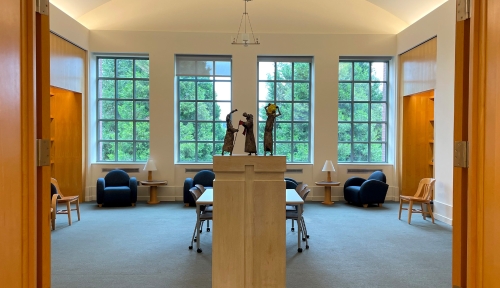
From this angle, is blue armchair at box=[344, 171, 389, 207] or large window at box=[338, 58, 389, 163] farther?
large window at box=[338, 58, 389, 163]

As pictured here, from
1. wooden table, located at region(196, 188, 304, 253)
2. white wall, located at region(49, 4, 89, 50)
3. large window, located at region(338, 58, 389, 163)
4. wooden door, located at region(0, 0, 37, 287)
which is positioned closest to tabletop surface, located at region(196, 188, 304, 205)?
wooden table, located at region(196, 188, 304, 253)

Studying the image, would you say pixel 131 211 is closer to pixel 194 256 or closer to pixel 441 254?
pixel 194 256

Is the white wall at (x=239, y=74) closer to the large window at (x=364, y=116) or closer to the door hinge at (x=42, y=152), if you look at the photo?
the large window at (x=364, y=116)

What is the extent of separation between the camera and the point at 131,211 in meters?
8.35

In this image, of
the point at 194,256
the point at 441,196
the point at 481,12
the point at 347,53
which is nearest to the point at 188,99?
the point at 347,53

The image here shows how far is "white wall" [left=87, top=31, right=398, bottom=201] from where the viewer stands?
9922 mm

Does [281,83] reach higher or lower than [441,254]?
higher

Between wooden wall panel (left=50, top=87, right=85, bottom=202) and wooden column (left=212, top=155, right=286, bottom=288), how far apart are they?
7795 mm

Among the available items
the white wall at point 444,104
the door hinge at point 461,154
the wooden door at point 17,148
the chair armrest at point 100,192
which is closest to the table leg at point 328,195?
the white wall at point 444,104

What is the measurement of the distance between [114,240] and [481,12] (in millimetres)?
5833

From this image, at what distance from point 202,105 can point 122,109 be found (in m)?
2.40

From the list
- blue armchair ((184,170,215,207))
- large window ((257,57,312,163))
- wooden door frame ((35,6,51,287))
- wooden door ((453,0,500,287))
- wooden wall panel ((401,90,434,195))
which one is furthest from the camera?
large window ((257,57,312,163))

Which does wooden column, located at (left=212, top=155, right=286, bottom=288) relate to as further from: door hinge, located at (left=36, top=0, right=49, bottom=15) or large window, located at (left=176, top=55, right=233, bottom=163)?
large window, located at (left=176, top=55, right=233, bottom=163)

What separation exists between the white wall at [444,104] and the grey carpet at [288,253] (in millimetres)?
606
